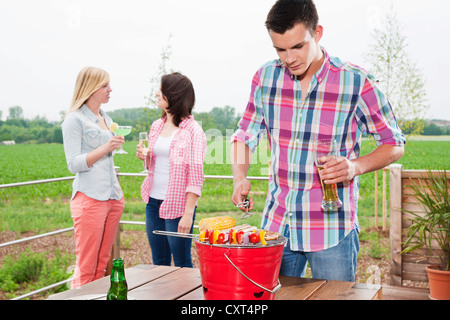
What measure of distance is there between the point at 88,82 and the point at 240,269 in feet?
6.38

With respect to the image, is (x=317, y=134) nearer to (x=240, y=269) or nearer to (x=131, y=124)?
(x=240, y=269)

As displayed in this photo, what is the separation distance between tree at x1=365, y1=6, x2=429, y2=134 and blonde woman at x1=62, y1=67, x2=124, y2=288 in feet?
10.5

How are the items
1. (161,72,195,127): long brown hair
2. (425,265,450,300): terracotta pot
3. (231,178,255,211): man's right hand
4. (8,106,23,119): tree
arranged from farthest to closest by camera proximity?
(8,106,23,119): tree < (425,265,450,300): terracotta pot < (161,72,195,127): long brown hair < (231,178,255,211): man's right hand

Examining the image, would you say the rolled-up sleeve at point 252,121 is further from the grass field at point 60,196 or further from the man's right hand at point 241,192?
the grass field at point 60,196

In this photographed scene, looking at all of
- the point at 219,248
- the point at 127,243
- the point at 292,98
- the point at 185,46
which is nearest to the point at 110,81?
the point at 292,98

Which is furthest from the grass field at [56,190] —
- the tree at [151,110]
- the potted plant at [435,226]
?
the potted plant at [435,226]

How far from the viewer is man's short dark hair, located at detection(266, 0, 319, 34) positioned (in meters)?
1.29

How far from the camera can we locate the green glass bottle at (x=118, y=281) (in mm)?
980

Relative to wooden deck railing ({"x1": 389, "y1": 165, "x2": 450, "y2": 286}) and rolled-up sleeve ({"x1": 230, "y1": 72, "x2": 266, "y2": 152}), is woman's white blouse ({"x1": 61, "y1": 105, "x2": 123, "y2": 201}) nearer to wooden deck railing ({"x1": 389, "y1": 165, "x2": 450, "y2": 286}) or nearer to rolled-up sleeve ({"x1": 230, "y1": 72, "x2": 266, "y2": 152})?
rolled-up sleeve ({"x1": 230, "y1": 72, "x2": 266, "y2": 152})

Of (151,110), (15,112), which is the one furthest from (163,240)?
(15,112)

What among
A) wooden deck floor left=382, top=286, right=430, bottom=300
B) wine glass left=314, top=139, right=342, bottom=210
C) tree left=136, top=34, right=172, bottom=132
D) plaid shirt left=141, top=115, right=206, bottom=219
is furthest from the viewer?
tree left=136, top=34, right=172, bottom=132

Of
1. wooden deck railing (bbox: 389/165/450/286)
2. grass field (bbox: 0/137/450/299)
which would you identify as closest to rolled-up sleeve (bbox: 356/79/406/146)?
Answer: wooden deck railing (bbox: 389/165/450/286)
